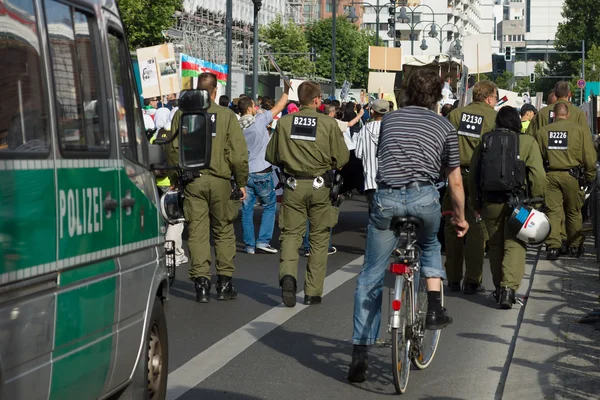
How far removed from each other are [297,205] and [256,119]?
4.28m

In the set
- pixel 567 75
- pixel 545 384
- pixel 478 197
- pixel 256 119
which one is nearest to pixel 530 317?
pixel 478 197

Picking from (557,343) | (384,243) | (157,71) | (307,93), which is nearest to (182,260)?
(307,93)

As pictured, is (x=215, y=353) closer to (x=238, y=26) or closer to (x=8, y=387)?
(x=8, y=387)

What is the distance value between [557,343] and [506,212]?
8.48 feet

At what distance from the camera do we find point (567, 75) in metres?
124

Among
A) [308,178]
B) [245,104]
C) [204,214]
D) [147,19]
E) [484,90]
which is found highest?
[147,19]

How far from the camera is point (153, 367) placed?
19.4 feet

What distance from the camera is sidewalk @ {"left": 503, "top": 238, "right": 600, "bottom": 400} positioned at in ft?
22.6

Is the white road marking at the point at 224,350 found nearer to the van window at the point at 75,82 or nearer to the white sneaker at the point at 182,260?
the van window at the point at 75,82

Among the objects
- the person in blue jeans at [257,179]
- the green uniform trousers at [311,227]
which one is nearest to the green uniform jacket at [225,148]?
the green uniform trousers at [311,227]

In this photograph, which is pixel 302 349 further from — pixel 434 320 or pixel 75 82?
pixel 75 82

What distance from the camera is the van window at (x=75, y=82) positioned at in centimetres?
444

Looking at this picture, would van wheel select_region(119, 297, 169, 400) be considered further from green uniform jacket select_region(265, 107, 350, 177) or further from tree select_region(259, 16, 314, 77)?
tree select_region(259, 16, 314, 77)

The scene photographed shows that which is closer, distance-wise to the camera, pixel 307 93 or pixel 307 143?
pixel 307 143
